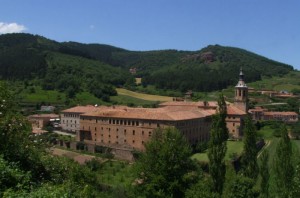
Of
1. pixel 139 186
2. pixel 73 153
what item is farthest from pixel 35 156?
pixel 73 153

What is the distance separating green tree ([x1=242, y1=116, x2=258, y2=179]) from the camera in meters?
33.5

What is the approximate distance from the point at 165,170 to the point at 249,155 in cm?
978

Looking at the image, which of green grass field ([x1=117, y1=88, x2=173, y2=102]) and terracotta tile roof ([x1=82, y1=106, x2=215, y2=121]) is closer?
terracotta tile roof ([x1=82, y1=106, x2=215, y2=121])

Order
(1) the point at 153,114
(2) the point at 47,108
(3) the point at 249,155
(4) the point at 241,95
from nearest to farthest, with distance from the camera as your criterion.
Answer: (3) the point at 249,155, (1) the point at 153,114, (4) the point at 241,95, (2) the point at 47,108

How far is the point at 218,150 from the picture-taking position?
3000cm

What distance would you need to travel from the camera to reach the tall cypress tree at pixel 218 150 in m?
29.5

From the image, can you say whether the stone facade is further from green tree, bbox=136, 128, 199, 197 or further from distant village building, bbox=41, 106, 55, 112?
distant village building, bbox=41, 106, 55, 112

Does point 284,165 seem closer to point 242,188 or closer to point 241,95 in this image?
point 242,188

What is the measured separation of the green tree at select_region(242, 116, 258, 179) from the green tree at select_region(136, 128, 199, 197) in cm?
650

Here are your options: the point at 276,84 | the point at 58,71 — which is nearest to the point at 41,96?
the point at 58,71

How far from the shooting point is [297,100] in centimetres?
11662

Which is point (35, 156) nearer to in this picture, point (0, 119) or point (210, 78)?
point (0, 119)

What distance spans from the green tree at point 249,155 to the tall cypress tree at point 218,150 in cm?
451

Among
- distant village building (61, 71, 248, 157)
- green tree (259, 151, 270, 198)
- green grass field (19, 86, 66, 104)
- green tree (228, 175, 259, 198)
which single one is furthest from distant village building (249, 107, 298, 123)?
green tree (228, 175, 259, 198)
